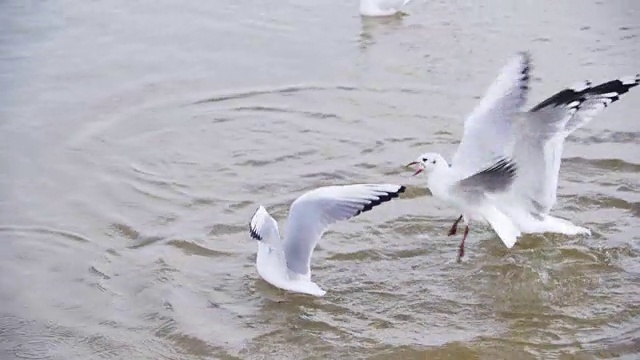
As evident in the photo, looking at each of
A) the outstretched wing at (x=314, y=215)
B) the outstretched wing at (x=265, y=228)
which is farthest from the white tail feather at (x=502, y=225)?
the outstretched wing at (x=265, y=228)

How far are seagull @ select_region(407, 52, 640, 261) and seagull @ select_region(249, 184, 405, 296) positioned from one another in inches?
32.6

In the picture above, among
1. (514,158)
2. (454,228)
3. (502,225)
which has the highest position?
(514,158)

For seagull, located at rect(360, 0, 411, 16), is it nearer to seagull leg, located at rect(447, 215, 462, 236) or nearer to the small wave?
seagull leg, located at rect(447, 215, 462, 236)

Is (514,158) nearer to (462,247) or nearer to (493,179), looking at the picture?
(493,179)

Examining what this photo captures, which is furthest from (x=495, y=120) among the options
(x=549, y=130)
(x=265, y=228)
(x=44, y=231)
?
(x=44, y=231)

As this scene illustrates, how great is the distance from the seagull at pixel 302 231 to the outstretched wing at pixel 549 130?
1.05 m

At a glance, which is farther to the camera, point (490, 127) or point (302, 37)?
point (302, 37)

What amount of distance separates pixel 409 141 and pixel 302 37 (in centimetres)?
272

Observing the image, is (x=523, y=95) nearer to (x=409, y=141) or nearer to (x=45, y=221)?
(x=409, y=141)

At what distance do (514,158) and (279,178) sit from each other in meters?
1.80

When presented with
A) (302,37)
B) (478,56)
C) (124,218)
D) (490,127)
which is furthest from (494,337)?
(302,37)

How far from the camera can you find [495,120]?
6.22m

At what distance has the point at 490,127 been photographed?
20.4 ft

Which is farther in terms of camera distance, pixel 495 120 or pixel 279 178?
pixel 279 178
